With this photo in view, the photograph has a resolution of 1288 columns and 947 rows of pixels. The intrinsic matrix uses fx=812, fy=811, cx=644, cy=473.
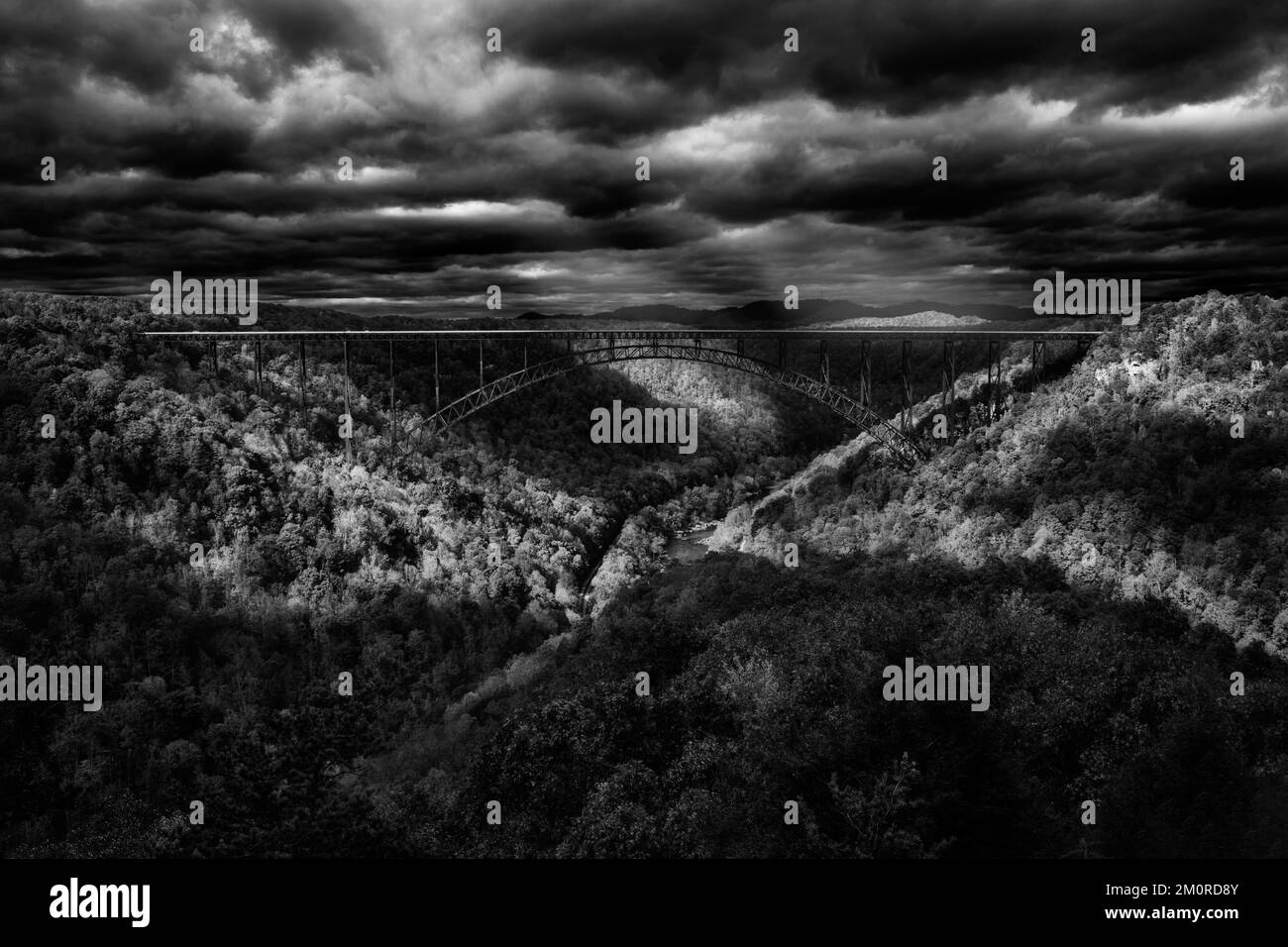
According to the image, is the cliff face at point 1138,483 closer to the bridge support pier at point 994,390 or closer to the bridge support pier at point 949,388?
the bridge support pier at point 994,390

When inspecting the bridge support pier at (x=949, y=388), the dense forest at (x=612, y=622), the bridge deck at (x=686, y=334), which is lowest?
the dense forest at (x=612, y=622)

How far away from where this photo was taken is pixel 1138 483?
40031 mm

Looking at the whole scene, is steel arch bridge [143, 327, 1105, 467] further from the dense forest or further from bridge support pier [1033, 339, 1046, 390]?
the dense forest

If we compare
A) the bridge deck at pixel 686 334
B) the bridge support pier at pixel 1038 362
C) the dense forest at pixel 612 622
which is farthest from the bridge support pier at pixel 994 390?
the bridge support pier at pixel 1038 362

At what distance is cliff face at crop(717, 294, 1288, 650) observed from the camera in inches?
1373

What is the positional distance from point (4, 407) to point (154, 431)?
26.7ft

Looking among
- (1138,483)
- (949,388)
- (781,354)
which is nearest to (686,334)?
(781,354)

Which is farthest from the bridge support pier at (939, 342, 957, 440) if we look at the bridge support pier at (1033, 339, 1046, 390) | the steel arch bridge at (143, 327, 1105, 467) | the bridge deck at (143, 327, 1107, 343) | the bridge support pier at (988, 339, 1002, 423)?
the bridge support pier at (1033, 339, 1046, 390)

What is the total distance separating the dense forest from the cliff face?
20 centimetres

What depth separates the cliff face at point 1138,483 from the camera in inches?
1373

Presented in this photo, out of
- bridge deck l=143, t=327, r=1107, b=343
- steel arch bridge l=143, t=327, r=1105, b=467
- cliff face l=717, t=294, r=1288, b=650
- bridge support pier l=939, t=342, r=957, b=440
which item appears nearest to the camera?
cliff face l=717, t=294, r=1288, b=650

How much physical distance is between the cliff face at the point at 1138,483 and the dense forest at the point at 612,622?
20 centimetres

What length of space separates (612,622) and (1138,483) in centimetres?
2729
